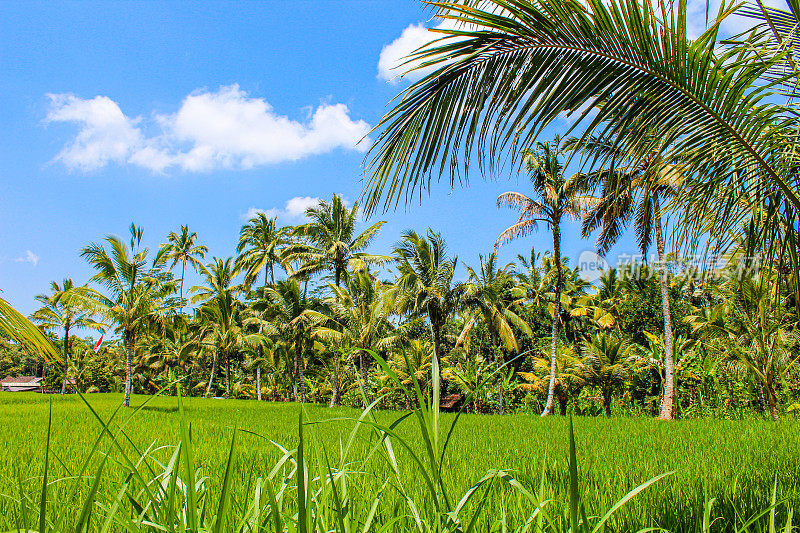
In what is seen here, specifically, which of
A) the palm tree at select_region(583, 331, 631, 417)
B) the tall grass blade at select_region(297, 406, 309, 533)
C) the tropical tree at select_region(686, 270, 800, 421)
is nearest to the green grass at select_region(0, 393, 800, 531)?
the tall grass blade at select_region(297, 406, 309, 533)

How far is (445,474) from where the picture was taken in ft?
11.2

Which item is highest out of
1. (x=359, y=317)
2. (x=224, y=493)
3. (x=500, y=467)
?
(x=359, y=317)

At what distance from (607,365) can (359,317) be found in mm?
9373

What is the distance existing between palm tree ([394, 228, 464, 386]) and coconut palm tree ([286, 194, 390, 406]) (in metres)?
4.83

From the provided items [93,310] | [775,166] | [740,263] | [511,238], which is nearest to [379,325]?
[511,238]

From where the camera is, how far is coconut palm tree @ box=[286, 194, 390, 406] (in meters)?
21.8

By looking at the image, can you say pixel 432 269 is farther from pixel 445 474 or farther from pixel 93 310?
pixel 445 474

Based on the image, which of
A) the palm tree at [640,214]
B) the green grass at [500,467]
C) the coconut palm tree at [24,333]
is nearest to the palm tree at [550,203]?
the palm tree at [640,214]

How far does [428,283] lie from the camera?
17188mm

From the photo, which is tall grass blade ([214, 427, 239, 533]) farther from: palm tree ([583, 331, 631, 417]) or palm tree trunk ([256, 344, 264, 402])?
palm tree trunk ([256, 344, 264, 402])

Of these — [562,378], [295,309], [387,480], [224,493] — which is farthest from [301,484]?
[295,309]

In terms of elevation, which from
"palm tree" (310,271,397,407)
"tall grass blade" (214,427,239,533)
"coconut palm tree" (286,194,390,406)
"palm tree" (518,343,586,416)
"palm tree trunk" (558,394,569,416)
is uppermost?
"coconut palm tree" (286,194,390,406)

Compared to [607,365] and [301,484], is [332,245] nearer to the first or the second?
[607,365]

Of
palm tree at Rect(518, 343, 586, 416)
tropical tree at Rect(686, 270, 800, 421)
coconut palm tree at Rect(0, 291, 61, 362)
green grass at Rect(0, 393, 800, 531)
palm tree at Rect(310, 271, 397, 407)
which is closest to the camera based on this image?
green grass at Rect(0, 393, 800, 531)
